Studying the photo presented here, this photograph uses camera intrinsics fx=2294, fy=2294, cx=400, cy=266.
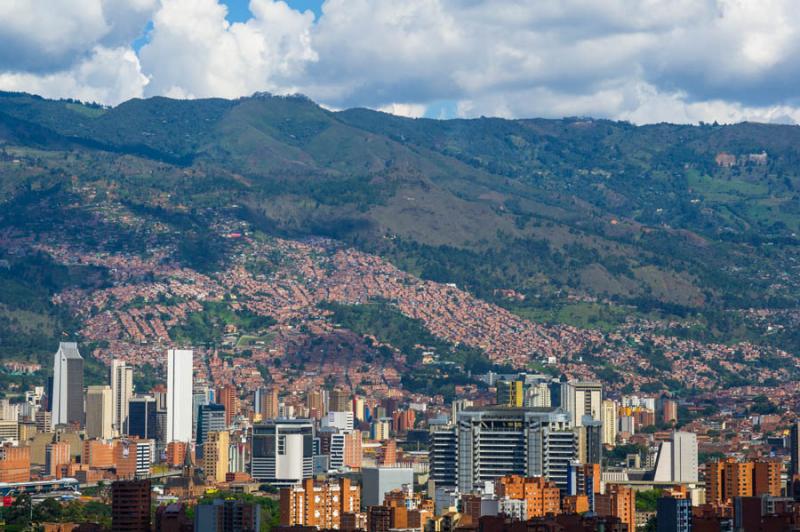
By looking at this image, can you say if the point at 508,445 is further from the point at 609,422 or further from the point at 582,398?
the point at 609,422

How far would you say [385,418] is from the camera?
160750 millimetres

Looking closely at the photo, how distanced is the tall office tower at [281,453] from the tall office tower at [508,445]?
20381 mm

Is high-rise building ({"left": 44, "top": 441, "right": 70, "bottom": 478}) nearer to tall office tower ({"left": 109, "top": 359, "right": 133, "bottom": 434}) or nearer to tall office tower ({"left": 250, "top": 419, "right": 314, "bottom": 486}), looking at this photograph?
tall office tower ({"left": 250, "top": 419, "right": 314, "bottom": 486})

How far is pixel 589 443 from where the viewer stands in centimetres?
11544

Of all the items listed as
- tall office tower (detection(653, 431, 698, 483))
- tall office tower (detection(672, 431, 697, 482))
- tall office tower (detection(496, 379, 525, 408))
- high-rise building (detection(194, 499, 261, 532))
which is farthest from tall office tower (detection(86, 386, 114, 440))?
high-rise building (detection(194, 499, 261, 532))

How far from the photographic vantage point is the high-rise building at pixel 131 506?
79.5 meters

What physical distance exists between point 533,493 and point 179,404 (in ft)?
214

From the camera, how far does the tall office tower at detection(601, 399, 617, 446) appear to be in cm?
14312

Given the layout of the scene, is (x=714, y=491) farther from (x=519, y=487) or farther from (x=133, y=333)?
(x=133, y=333)

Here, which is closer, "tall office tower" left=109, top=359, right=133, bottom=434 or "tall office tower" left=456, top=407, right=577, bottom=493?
"tall office tower" left=456, top=407, right=577, bottom=493

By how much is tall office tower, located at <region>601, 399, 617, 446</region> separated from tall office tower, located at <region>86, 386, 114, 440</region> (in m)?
32.7

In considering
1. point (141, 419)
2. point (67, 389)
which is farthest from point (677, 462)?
point (67, 389)

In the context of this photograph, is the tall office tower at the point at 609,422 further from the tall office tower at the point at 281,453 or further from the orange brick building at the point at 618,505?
the orange brick building at the point at 618,505

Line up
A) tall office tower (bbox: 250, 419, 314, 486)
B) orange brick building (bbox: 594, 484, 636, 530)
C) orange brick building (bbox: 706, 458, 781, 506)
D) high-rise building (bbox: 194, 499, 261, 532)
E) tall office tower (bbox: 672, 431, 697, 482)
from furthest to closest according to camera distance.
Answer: tall office tower (bbox: 250, 419, 314, 486) < tall office tower (bbox: 672, 431, 697, 482) < orange brick building (bbox: 706, 458, 781, 506) < orange brick building (bbox: 594, 484, 636, 530) < high-rise building (bbox: 194, 499, 261, 532)
